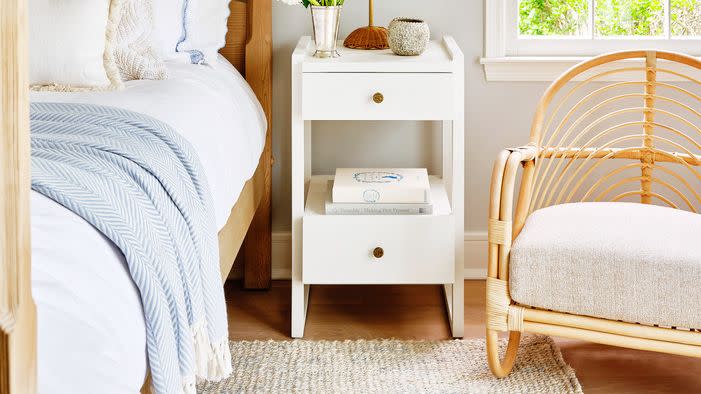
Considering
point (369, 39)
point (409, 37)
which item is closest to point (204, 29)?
point (369, 39)

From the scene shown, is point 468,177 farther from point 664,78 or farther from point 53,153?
point 53,153

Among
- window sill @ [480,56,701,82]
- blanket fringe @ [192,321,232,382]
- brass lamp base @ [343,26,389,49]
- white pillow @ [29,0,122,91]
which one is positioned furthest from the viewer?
window sill @ [480,56,701,82]

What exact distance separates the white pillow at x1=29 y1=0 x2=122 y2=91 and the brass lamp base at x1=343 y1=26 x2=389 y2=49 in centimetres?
80

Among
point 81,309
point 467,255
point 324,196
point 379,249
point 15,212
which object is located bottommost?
point 467,255

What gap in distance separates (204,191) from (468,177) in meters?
1.44

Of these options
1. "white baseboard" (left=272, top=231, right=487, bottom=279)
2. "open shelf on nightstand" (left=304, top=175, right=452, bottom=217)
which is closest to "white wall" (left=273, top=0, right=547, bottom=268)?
"white baseboard" (left=272, top=231, right=487, bottom=279)

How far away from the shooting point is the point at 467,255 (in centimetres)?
289

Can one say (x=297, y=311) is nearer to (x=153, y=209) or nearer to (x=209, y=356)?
(x=209, y=356)

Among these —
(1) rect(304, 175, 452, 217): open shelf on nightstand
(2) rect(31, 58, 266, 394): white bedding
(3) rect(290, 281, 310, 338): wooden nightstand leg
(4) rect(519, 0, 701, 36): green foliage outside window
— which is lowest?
(3) rect(290, 281, 310, 338): wooden nightstand leg

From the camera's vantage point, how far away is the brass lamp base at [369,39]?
2.53 m

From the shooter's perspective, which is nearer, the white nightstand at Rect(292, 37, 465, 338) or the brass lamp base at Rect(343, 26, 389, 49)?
the white nightstand at Rect(292, 37, 465, 338)

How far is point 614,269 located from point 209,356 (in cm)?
88

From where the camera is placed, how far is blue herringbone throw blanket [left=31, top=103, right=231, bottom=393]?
115 cm

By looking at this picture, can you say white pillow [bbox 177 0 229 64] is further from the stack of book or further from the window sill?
the window sill
